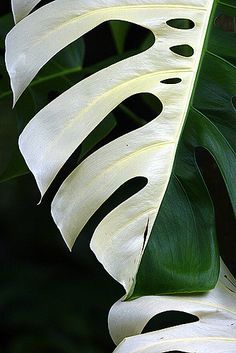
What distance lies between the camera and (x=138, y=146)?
666mm

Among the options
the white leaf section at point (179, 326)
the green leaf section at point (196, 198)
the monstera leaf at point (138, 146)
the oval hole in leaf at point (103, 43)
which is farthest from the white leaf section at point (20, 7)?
the oval hole in leaf at point (103, 43)

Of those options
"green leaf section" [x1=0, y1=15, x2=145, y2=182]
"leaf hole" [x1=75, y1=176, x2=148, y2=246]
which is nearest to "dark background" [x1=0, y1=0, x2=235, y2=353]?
"leaf hole" [x1=75, y1=176, x2=148, y2=246]

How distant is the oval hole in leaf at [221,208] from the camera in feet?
3.11

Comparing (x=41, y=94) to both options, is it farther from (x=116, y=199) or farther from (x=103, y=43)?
(x=103, y=43)

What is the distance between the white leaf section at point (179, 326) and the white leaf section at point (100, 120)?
4cm

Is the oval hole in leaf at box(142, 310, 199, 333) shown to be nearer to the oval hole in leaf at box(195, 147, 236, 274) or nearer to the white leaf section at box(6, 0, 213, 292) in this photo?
the oval hole in leaf at box(195, 147, 236, 274)

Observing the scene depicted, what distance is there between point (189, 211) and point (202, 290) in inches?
2.9

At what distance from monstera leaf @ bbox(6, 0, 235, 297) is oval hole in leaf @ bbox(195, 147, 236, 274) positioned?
222 millimetres

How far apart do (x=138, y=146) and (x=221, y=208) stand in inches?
12.5

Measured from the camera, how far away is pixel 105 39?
5.65 ft

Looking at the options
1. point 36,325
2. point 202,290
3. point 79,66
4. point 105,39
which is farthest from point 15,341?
point 105,39

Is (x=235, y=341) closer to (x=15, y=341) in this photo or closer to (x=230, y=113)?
(x=230, y=113)

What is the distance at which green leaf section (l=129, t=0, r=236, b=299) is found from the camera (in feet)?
2.11

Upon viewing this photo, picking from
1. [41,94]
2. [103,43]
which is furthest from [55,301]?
[103,43]
